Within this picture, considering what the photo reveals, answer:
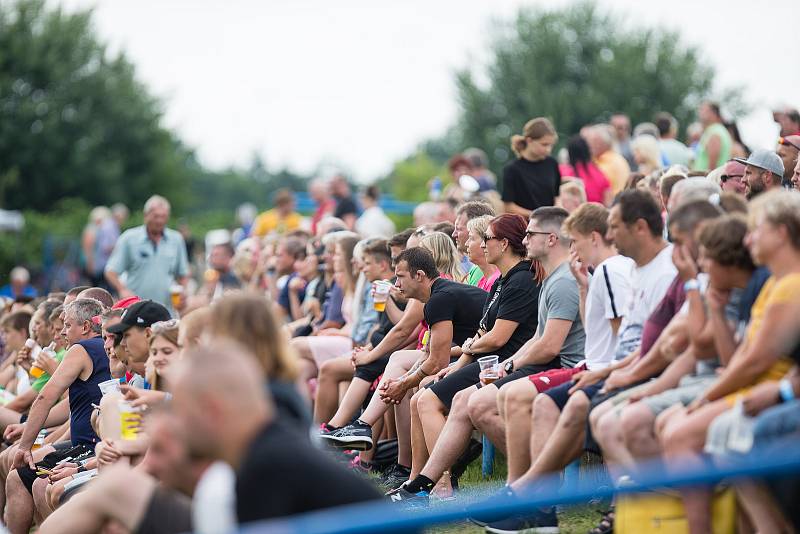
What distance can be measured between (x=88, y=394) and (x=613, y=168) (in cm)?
629

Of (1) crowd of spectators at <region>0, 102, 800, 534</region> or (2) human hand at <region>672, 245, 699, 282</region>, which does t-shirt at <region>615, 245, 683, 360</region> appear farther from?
(2) human hand at <region>672, 245, 699, 282</region>

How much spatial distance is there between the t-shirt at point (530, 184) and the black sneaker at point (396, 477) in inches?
124

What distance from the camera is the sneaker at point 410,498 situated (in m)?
7.15

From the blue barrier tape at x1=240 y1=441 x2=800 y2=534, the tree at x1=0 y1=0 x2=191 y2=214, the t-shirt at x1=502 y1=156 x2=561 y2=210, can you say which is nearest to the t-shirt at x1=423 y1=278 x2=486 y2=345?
the t-shirt at x1=502 y1=156 x2=561 y2=210

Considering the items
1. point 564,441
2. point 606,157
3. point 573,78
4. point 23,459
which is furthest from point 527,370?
point 573,78


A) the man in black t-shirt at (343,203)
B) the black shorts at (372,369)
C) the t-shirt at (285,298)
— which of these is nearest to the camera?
the black shorts at (372,369)

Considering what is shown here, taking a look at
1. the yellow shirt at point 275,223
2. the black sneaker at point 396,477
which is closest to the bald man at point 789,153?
the black sneaker at point 396,477

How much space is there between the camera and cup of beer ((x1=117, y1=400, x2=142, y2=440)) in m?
6.11

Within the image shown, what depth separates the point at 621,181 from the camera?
469 inches

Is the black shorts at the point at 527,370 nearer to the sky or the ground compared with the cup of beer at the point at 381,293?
nearer to the ground

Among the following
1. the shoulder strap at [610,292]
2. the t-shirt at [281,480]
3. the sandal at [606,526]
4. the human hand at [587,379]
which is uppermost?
the shoulder strap at [610,292]

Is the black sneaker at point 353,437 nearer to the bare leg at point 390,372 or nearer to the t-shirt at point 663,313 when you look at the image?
the bare leg at point 390,372

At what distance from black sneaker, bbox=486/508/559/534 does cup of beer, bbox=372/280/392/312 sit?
2.85 metres

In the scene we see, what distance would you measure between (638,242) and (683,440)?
154cm
